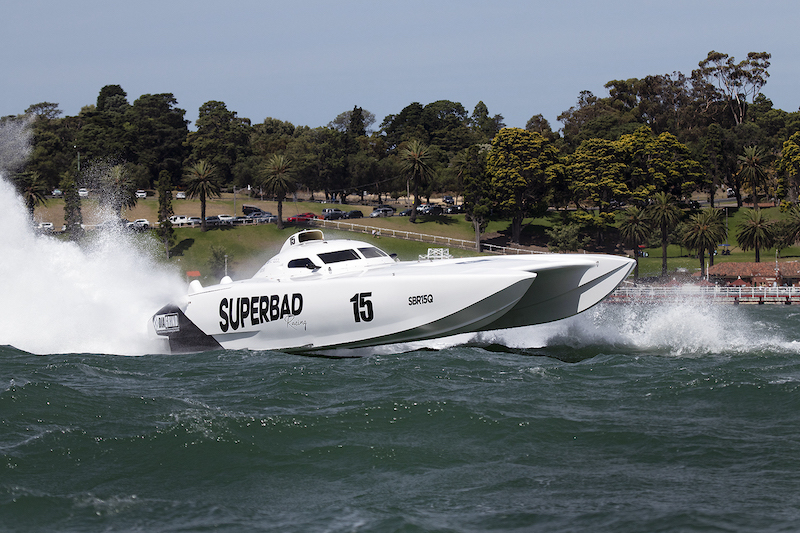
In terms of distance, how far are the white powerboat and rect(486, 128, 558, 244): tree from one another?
54.2 metres

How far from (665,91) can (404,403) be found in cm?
11407

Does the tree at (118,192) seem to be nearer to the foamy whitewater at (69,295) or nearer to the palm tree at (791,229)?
the foamy whitewater at (69,295)

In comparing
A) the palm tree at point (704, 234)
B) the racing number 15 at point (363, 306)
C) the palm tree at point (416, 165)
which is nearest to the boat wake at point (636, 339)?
the racing number 15 at point (363, 306)

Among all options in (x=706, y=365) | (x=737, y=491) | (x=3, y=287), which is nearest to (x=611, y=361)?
(x=706, y=365)

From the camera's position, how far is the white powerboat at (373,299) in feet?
54.6

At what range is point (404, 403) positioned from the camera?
1159 centimetres

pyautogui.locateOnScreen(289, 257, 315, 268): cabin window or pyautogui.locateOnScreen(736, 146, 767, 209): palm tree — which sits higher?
pyautogui.locateOnScreen(736, 146, 767, 209): palm tree

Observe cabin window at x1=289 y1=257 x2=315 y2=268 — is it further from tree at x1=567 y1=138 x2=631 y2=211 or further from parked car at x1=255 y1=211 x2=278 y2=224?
tree at x1=567 y1=138 x2=631 y2=211

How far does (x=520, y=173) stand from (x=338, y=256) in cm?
5676

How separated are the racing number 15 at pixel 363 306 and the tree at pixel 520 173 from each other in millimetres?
55636

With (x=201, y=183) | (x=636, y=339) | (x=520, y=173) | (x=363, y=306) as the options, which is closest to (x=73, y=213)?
(x=201, y=183)

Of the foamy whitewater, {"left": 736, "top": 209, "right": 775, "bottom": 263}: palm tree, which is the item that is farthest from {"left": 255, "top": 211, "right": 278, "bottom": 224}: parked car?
the foamy whitewater

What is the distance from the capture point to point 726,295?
150ft

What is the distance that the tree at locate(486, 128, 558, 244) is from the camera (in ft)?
238
